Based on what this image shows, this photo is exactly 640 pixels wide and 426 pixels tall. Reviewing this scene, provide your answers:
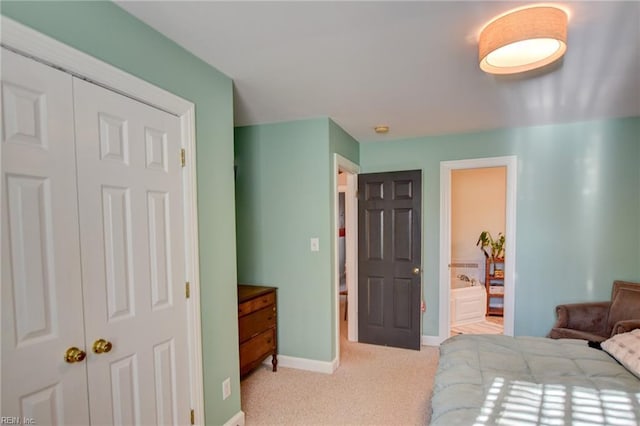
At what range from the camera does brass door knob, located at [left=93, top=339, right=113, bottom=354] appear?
1.29 m

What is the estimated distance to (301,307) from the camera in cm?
301

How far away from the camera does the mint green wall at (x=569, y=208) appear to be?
2.95 m

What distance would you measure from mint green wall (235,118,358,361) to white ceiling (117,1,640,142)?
24cm

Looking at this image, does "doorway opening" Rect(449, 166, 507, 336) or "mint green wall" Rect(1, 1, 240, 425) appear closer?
"mint green wall" Rect(1, 1, 240, 425)

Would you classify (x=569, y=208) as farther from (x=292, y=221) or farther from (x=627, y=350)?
(x=292, y=221)

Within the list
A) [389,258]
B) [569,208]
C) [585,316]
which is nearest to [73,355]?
[389,258]

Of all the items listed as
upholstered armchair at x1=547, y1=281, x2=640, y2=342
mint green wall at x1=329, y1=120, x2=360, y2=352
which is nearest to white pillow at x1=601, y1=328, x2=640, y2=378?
upholstered armchair at x1=547, y1=281, x2=640, y2=342

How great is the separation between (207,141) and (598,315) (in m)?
3.59

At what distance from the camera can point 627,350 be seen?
5.69ft

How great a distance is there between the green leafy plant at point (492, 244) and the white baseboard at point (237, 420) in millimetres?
3985

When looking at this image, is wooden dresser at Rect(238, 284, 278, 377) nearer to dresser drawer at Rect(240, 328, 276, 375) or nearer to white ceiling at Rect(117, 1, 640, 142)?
dresser drawer at Rect(240, 328, 276, 375)

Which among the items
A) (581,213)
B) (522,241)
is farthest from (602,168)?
(522,241)

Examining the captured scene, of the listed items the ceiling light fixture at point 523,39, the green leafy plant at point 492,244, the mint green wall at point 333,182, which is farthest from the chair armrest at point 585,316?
the ceiling light fixture at point 523,39

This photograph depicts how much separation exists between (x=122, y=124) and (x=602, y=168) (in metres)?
3.93
